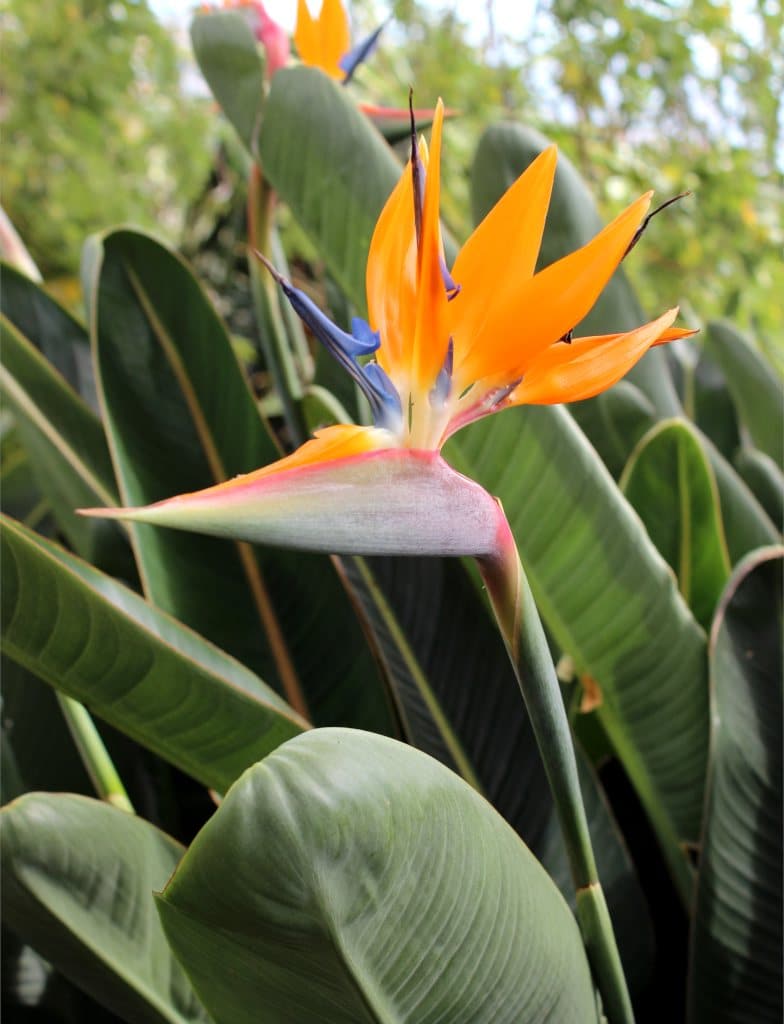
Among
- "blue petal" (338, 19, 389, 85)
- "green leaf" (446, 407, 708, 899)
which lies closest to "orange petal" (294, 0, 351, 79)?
"blue petal" (338, 19, 389, 85)

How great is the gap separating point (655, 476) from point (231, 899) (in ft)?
1.21

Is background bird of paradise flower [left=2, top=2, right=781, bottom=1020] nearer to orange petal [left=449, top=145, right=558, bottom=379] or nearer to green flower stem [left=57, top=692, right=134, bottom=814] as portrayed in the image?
green flower stem [left=57, top=692, right=134, bottom=814]

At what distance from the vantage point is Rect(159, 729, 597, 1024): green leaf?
23 cm

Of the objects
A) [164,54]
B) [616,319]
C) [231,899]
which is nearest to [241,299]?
[164,54]

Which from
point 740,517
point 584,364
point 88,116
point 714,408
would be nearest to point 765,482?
point 740,517

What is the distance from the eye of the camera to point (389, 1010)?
0.90 feet

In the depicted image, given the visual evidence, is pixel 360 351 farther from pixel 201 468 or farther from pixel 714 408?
pixel 714 408

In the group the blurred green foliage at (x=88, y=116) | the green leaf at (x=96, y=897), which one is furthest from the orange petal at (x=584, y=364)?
the blurred green foliage at (x=88, y=116)

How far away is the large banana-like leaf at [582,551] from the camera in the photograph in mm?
443

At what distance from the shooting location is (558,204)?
600 mm

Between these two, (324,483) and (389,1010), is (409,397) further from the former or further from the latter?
(389,1010)

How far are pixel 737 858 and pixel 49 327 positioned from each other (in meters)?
0.51

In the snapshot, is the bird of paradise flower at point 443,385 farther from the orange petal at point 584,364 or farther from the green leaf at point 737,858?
the green leaf at point 737,858

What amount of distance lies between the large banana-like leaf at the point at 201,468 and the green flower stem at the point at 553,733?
0.19m
